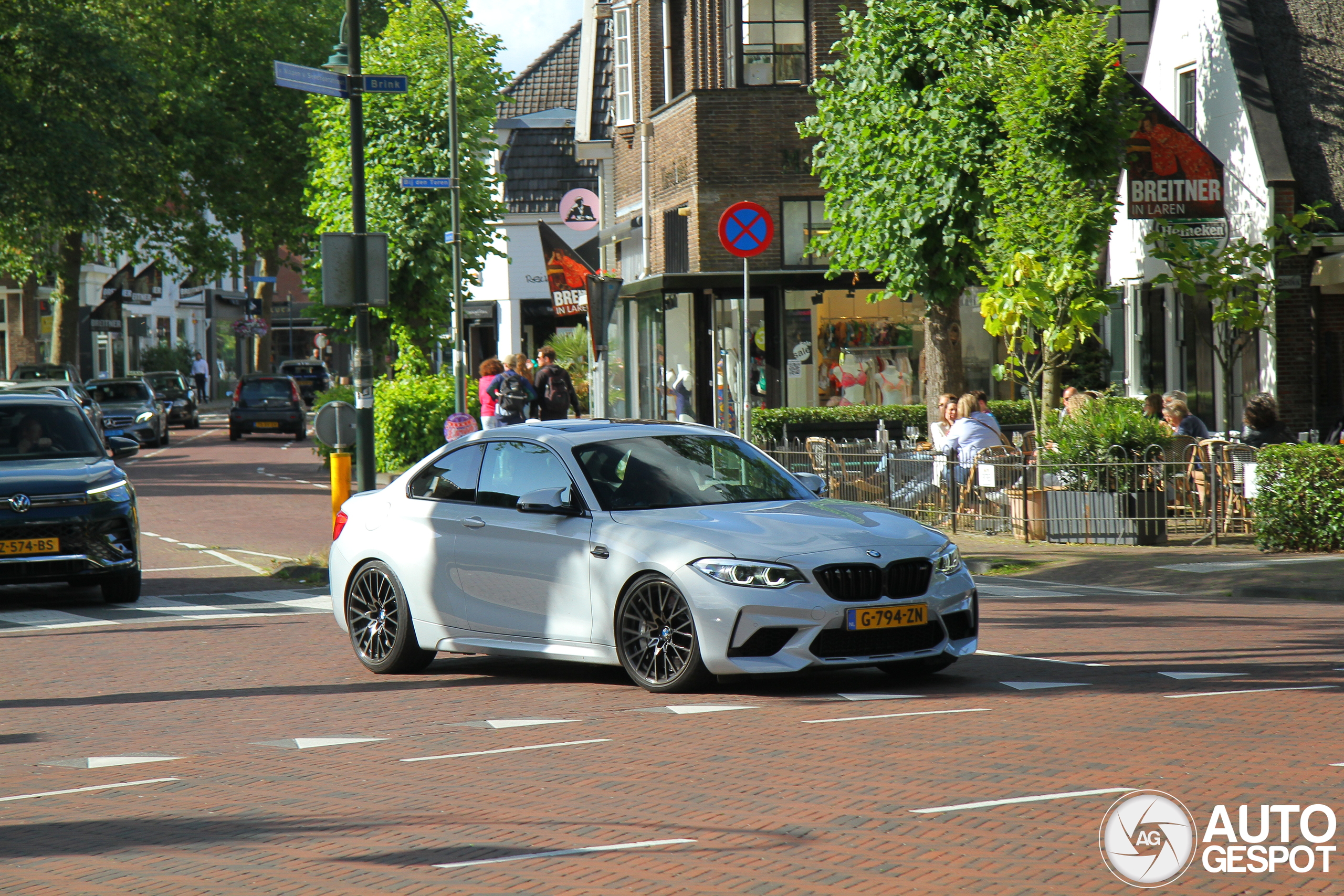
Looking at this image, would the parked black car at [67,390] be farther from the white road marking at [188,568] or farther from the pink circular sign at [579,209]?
the pink circular sign at [579,209]

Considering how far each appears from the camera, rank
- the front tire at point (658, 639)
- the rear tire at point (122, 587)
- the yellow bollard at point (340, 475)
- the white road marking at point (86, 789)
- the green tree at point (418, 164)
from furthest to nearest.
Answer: the green tree at point (418, 164) → the yellow bollard at point (340, 475) → the rear tire at point (122, 587) → the front tire at point (658, 639) → the white road marking at point (86, 789)

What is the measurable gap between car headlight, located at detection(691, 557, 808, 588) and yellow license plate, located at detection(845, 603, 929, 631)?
336mm

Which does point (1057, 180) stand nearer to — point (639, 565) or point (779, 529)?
point (779, 529)

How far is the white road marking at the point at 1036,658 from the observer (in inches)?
376

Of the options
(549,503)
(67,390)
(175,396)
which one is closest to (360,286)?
(549,503)

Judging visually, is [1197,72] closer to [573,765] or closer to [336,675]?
[336,675]

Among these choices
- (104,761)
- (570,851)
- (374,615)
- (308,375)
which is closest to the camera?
(570,851)

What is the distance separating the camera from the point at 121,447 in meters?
15.3

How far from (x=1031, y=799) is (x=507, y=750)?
2.49 m

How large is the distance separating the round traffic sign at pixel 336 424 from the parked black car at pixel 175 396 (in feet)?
125

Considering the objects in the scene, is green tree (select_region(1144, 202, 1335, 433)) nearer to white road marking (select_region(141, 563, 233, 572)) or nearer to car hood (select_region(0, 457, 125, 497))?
white road marking (select_region(141, 563, 233, 572))

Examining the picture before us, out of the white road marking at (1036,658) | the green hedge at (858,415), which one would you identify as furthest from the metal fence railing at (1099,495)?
the white road marking at (1036,658)

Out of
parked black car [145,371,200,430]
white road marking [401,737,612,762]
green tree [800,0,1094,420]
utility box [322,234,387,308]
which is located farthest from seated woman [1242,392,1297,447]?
parked black car [145,371,200,430]

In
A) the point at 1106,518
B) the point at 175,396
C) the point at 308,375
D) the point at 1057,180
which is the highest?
the point at 1057,180
